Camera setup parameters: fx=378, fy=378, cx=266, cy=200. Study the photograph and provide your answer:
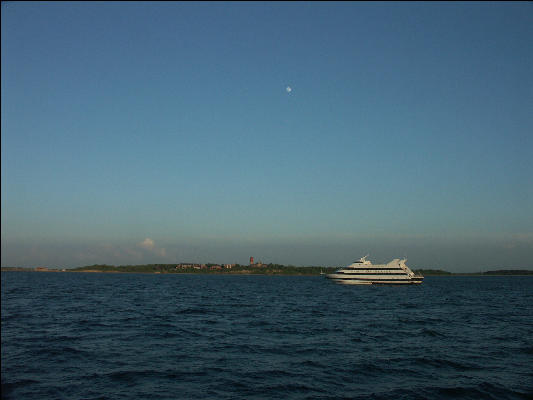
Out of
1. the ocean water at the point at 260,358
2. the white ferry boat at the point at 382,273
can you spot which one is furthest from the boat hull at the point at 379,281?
the ocean water at the point at 260,358

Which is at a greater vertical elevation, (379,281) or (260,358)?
(379,281)

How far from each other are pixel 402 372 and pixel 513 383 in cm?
553

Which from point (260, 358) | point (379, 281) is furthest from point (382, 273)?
point (260, 358)

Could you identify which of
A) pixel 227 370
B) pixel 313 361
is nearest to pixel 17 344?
pixel 227 370

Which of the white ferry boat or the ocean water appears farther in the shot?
the white ferry boat

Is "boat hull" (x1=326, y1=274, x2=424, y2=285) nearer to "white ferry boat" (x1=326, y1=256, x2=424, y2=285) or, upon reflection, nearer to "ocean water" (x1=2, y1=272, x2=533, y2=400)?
"white ferry boat" (x1=326, y1=256, x2=424, y2=285)

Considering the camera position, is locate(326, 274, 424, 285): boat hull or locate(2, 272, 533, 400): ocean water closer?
locate(2, 272, 533, 400): ocean water

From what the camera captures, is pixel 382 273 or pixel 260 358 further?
pixel 382 273

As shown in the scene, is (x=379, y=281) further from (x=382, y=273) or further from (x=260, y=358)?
(x=260, y=358)

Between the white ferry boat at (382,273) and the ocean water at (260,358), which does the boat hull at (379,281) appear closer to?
the white ferry boat at (382,273)

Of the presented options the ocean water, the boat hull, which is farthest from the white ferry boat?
the ocean water

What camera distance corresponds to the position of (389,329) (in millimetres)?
35531

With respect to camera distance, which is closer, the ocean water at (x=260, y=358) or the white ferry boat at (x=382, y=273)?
the ocean water at (x=260, y=358)

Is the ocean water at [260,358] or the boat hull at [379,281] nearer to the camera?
the ocean water at [260,358]
